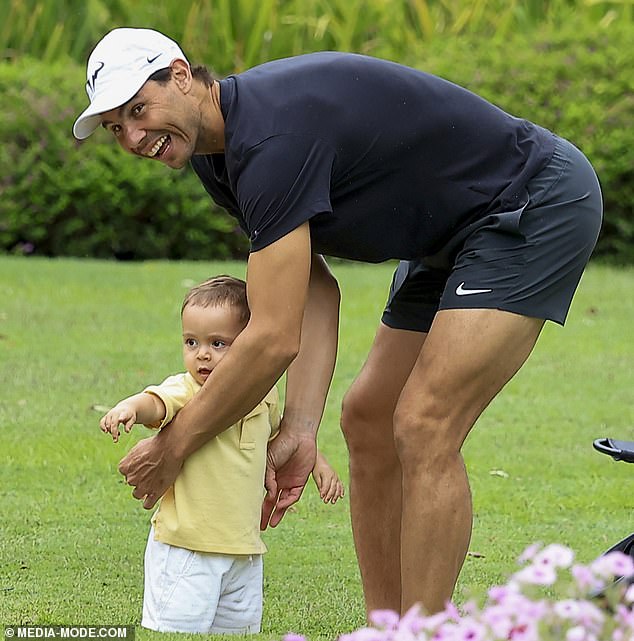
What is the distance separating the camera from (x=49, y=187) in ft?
40.2

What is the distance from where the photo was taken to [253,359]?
3.59 m

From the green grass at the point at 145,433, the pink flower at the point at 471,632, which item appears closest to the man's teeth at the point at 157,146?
the green grass at the point at 145,433

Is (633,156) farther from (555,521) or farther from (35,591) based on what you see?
(35,591)

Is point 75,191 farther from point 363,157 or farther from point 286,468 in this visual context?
point 363,157

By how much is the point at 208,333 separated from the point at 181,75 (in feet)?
2.38

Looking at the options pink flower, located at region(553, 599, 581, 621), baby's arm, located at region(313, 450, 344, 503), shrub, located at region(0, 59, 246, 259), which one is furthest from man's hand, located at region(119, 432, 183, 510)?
shrub, located at region(0, 59, 246, 259)

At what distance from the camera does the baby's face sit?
3.94 meters

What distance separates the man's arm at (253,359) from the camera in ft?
11.6

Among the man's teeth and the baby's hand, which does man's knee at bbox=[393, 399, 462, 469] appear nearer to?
the baby's hand

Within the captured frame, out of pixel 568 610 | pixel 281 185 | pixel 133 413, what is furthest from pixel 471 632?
pixel 133 413

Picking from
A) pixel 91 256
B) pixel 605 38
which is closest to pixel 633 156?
pixel 605 38

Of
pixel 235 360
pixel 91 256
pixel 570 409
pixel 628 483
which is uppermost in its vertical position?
pixel 235 360

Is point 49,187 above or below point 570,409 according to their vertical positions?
below

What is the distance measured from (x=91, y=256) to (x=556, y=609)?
10720 millimetres
